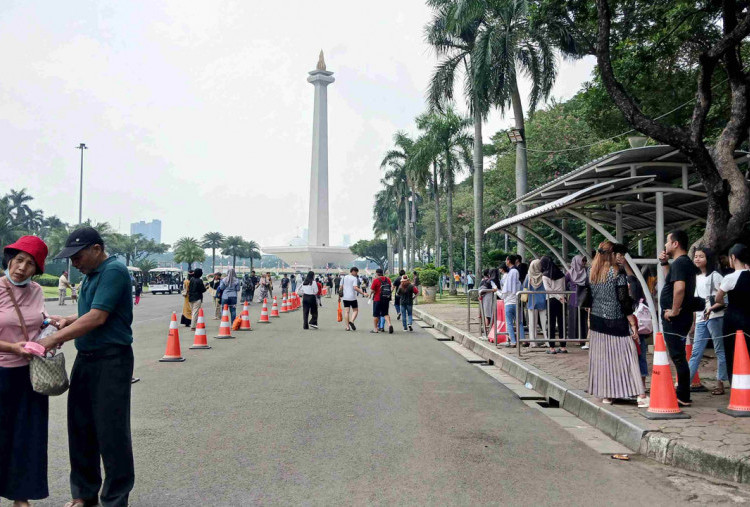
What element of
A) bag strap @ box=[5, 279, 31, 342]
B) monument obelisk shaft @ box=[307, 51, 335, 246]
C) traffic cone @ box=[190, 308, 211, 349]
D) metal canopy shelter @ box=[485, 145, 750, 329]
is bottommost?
traffic cone @ box=[190, 308, 211, 349]

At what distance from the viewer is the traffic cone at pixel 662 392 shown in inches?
255

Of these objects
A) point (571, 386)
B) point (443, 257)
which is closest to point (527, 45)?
point (571, 386)

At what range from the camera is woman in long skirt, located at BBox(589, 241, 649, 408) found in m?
7.15

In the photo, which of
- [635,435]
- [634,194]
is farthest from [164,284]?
[635,435]

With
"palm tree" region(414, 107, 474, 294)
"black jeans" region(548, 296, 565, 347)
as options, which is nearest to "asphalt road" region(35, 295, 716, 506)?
"black jeans" region(548, 296, 565, 347)

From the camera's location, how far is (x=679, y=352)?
6844 millimetres

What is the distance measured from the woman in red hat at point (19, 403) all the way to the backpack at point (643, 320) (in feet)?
21.0

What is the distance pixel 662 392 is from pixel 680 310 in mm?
896

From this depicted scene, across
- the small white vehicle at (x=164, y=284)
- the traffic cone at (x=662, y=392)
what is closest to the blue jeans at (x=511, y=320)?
the traffic cone at (x=662, y=392)

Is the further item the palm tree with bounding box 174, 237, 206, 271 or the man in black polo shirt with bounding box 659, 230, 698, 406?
the palm tree with bounding box 174, 237, 206, 271

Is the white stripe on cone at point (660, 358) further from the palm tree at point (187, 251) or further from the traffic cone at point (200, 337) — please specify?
the palm tree at point (187, 251)

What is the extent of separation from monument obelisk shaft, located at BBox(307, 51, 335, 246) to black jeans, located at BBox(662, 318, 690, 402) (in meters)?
77.6

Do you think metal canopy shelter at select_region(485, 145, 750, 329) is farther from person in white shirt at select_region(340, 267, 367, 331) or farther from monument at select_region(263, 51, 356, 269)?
monument at select_region(263, 51, 356, 269)

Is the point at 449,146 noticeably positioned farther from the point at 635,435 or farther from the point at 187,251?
the point at 187,251
